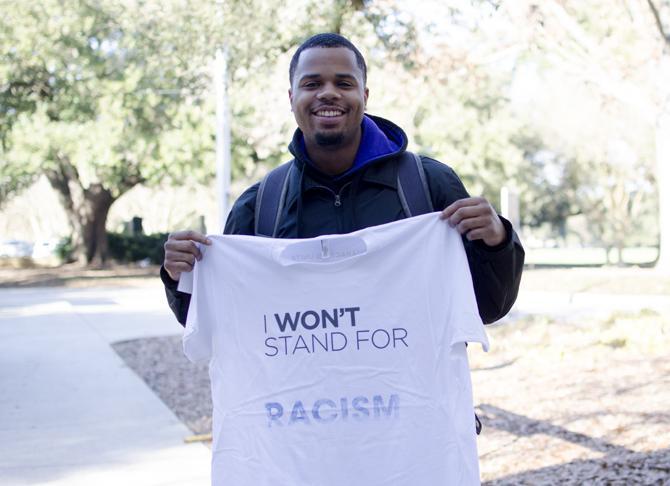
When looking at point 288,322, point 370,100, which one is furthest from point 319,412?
point 370,100

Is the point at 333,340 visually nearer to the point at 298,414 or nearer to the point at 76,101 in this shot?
the point at 298,414

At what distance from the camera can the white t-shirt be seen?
89.6 inches

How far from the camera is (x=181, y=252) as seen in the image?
2.49 meters

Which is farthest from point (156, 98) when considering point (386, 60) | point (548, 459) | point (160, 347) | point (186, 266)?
point (186, 266)

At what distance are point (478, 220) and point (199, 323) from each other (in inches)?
34.4

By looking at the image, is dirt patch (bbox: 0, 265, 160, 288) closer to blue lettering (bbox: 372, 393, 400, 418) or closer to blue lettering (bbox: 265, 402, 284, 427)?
blue lettering (bbox: 265, 402, 284, 427)

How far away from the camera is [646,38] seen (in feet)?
32.6

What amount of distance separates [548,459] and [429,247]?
3427mm

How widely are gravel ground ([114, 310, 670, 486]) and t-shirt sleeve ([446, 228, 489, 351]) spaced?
9.50 ft

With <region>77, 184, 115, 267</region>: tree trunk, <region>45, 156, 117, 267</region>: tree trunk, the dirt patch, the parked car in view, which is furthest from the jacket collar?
the parked car

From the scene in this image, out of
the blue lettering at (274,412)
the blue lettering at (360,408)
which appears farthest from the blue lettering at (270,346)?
the blue lettering at (360,408)

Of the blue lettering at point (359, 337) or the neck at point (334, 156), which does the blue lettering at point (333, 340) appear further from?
the neck at point (334, 156)

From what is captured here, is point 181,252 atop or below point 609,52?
below

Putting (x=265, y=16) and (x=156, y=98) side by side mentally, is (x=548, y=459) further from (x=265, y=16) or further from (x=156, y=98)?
(x=156, y=98)
